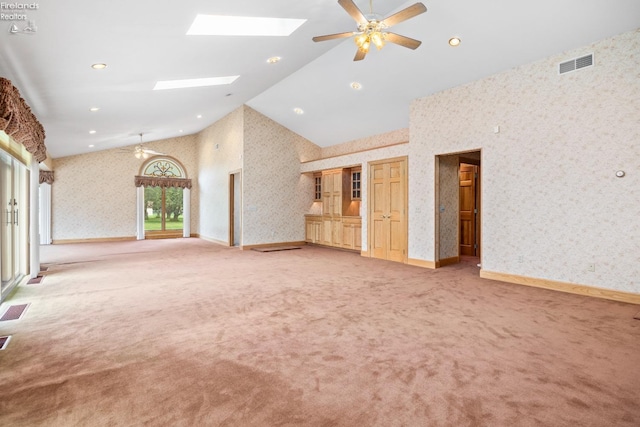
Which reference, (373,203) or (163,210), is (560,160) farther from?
(163,210)

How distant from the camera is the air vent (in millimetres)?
4445

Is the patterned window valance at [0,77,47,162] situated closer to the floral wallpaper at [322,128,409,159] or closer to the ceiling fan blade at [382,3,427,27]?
the ceiling fan blade at [382,3,427,27]

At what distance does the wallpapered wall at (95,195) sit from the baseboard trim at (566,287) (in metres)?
11.0

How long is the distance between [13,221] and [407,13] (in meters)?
5.86

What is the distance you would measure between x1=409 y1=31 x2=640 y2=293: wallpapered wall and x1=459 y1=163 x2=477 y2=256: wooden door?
7.85 ft

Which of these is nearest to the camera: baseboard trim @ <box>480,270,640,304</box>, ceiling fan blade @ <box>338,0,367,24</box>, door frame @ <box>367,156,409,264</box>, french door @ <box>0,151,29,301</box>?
ceiling fan blade @ <box>338,0,367,24</box>

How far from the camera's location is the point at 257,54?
5.11 meters

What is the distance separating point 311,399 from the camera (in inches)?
80.8

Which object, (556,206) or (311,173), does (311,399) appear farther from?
(311,173)

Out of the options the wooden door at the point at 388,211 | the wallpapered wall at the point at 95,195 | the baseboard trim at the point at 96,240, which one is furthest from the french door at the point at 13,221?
the wooden door at the point at 388,211

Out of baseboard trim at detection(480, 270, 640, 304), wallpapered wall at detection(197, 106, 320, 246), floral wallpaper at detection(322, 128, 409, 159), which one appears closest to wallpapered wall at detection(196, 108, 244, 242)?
wallpapered wall at detection(197, 106, 320, 246)

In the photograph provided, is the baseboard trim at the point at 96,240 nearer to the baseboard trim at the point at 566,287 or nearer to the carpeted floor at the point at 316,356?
the carpeted floor at the point at 316,356

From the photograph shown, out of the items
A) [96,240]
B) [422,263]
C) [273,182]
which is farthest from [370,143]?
[96,240]

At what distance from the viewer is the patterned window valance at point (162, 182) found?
1150 cm
